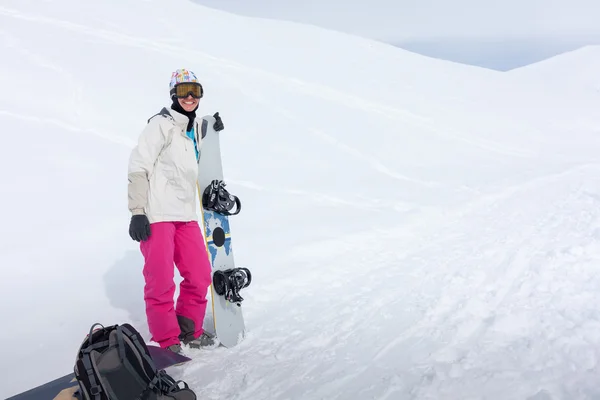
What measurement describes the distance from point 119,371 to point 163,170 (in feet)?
5.13

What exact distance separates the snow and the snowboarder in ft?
1.29

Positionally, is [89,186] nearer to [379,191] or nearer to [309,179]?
A: [309,179]

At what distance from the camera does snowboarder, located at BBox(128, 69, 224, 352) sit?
3.70m

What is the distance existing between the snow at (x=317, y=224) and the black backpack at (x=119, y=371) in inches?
18.2

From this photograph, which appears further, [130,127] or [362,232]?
[130,127]

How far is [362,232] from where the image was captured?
7.37m

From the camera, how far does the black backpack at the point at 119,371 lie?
9.01 feet

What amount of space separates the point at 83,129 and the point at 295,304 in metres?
7.01

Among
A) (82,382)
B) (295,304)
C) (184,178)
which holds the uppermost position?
(184,178)

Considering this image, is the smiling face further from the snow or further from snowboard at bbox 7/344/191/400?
the snow

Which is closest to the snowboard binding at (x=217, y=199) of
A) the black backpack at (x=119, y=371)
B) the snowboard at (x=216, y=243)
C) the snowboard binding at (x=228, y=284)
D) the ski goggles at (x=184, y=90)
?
the snowboard at (x=216, y=243)

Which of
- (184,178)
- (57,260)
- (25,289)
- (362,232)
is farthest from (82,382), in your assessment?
(362,232)

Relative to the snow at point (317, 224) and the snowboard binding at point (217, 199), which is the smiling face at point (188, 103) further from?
the snow at point (317, 224)

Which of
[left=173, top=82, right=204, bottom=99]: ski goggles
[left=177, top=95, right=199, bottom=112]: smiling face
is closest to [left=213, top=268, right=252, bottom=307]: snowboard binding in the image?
[left=177, top=95, right=199, bottom=112]: smiling face
